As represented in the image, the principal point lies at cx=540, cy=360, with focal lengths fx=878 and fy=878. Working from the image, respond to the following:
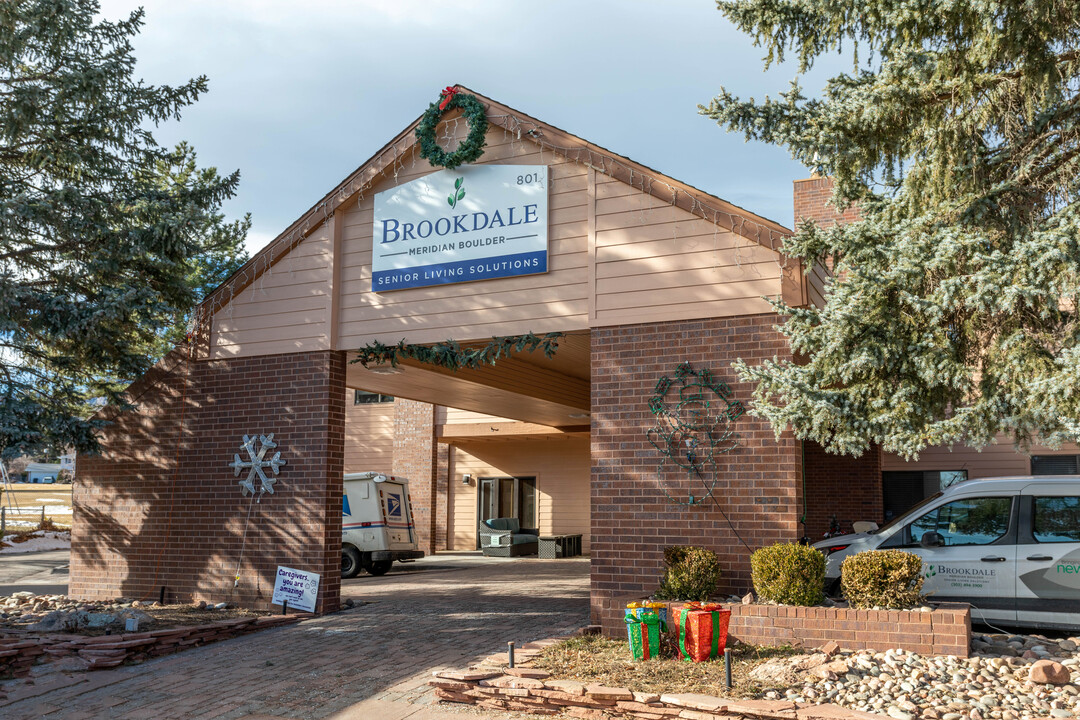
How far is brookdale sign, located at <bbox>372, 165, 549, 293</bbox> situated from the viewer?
1084 cm

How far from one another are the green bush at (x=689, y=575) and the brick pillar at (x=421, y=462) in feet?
54.3

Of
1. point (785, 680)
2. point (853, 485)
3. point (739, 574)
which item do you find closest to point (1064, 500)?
point (739, 574)

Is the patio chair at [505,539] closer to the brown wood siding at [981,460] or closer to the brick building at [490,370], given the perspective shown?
the brick building at [490,370]

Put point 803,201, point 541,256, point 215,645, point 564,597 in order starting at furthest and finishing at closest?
point 803,201 → point 564,597 → point 541,256 → point 215,645

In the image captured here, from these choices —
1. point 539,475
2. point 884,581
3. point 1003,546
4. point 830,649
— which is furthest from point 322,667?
point 539,475

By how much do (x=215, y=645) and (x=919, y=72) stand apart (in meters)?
9.20

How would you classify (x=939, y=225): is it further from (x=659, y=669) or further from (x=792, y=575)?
(x=659, y=669)

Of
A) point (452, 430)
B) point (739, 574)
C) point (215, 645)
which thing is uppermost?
point (452, 430)

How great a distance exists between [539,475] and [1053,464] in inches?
499

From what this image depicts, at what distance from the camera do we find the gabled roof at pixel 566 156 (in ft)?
31.2

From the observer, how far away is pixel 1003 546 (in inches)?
358

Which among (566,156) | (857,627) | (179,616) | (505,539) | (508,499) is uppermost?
(566,156)

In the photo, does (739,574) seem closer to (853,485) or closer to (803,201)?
(853,485)

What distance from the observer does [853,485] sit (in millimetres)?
16328
